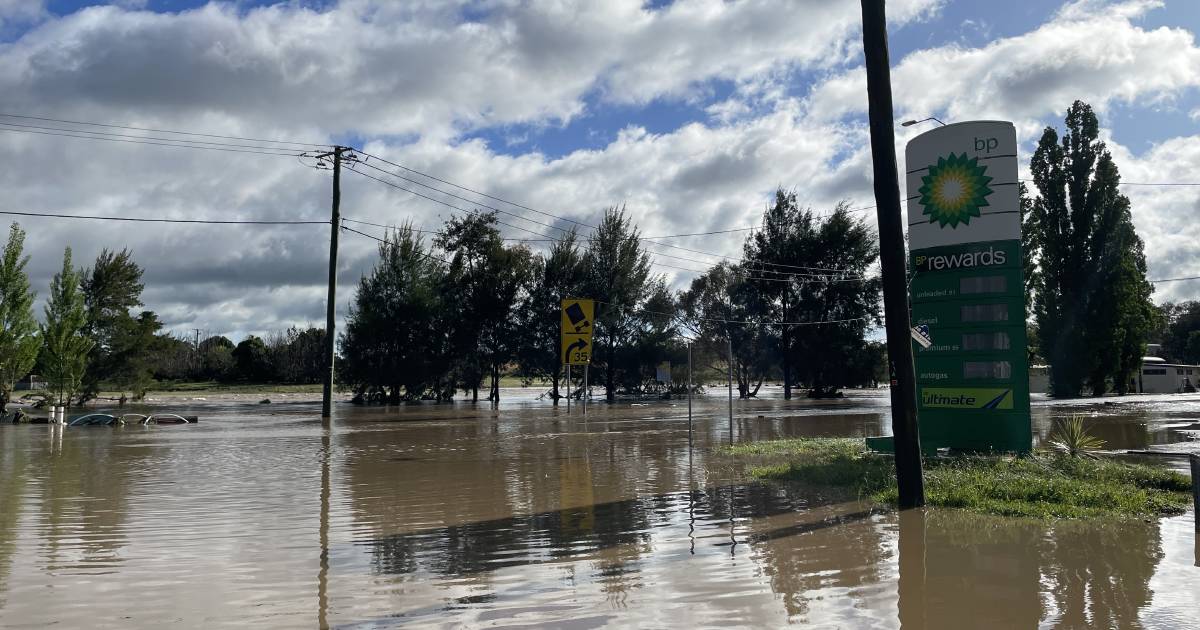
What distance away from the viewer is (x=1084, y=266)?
53.9 metres

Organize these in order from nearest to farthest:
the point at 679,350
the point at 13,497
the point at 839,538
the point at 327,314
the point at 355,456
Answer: the point at 839,538 < the point at 13,497 < the point at 355,456 < the point at 327,314 < the point at 679,350

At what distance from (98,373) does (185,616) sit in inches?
1968

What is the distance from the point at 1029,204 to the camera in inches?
2194

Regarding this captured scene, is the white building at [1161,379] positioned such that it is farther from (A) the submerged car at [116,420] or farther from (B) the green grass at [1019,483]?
(A) the submerged car at [116,420]

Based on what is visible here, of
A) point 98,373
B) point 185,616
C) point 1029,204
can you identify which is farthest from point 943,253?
point 98,373

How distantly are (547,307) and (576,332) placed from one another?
89.9 feet

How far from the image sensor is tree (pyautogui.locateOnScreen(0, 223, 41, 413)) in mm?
38531

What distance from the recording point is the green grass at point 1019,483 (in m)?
10.6

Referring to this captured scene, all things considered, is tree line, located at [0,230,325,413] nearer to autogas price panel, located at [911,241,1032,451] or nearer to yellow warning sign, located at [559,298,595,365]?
yellow warning sign, located at [559,298,595,365]

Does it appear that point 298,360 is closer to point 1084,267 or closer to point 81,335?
point 81,335

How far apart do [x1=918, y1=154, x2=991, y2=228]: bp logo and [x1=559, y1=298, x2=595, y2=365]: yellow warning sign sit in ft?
48.3

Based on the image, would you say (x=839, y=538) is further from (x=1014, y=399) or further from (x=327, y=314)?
(x=327, y=314)

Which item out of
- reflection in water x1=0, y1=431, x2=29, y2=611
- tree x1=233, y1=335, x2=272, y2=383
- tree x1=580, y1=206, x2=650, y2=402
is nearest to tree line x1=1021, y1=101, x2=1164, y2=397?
tree x1=580, y1=206, x2=650, y2=402

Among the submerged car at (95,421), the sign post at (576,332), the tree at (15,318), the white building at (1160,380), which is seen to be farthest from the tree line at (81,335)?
the white building at (1160,380)
